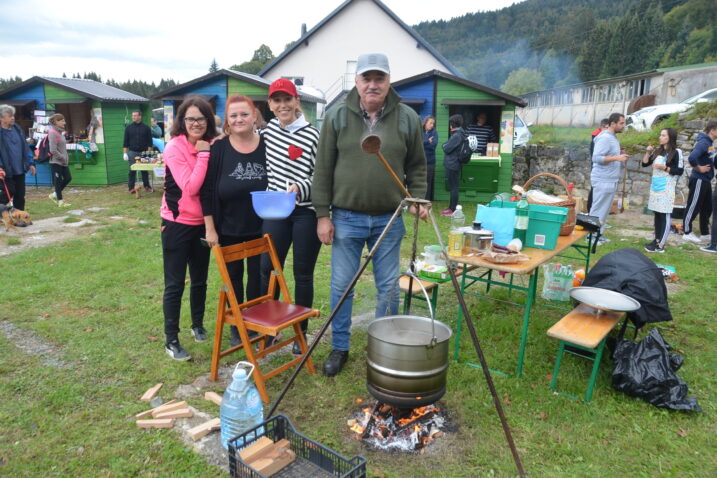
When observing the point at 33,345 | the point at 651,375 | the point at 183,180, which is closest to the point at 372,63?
the point at 183,180

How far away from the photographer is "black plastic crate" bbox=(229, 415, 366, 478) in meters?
2.31

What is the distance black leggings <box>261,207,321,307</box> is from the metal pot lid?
209 centimetres

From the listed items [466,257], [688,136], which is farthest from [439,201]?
[466,257]

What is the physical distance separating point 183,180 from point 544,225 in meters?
2.85

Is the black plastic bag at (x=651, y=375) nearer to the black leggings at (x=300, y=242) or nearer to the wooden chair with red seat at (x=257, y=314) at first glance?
the wooden chair with red seat at (x=257, y=314)

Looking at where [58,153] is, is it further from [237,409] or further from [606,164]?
[606,164]

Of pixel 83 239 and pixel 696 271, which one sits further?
pixel 83 239

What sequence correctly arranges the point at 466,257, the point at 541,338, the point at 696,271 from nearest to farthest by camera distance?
1. the point at 466,257
2. the point at 541,338
3. the point at 696,271

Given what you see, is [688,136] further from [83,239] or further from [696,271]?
[83,239]

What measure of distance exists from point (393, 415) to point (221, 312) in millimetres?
1379

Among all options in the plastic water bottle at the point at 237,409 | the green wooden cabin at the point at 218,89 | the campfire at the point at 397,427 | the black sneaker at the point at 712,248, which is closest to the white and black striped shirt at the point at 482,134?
A: the green wooden cabin at the point at 218,89

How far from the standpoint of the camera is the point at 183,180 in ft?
11.7

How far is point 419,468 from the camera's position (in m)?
2.74

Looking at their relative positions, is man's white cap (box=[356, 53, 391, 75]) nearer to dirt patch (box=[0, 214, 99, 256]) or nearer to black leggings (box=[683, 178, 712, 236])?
dirt patch (box=[0, 214, 99, 256])
